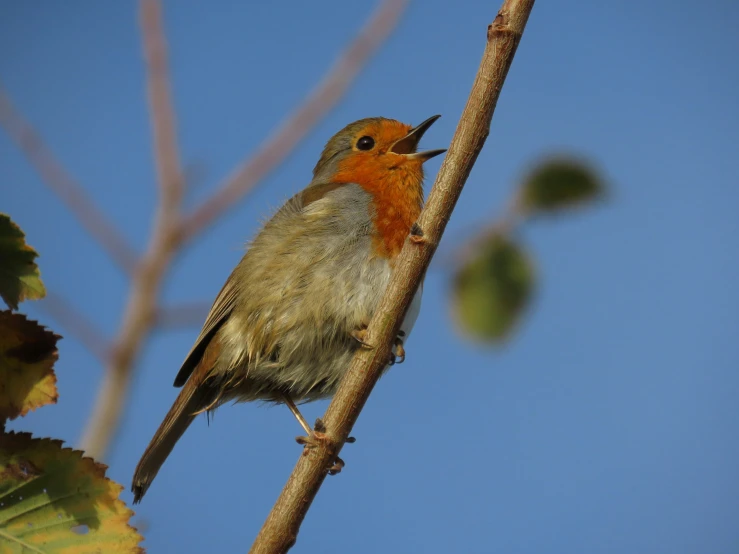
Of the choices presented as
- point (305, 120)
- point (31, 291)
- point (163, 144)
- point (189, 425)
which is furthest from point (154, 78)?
point (31, 291)

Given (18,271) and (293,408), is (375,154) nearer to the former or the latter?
(293,408)

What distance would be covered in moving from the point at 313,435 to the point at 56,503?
0.91m

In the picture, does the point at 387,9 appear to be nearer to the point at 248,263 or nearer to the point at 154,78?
the point at 154,78

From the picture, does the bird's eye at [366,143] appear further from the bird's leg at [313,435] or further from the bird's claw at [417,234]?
the bird's claw at [417,234]

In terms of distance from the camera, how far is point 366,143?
16.2 feet

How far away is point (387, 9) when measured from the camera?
4516 mm

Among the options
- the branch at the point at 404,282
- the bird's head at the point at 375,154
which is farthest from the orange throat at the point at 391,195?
the branch at the point at 404,282

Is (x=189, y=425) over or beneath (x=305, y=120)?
beneath

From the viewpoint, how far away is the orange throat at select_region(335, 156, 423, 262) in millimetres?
3875

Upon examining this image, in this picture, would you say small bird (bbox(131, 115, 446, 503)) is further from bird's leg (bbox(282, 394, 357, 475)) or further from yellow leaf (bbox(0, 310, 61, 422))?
yellow leaf (bbox(0, 310, 61, 422))

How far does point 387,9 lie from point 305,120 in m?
0.79

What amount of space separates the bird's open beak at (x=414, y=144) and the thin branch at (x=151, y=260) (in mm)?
1265

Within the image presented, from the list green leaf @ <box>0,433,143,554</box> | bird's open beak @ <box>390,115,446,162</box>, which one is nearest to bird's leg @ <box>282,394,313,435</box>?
bird's open beak @ <box>390,115,446,162</box>

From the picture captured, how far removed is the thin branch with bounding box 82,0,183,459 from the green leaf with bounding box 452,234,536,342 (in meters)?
1.41
